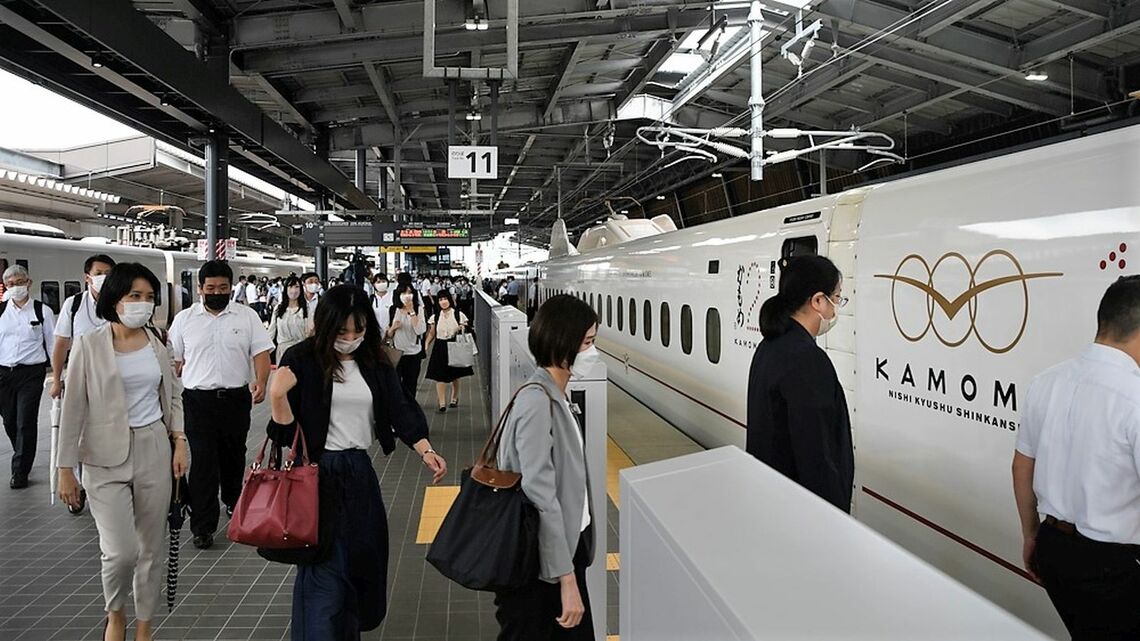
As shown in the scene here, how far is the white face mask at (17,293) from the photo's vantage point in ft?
23.3

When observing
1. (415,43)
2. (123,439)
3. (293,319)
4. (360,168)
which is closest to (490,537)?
(123,439)

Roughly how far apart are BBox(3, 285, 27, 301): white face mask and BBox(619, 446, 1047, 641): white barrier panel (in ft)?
24.4

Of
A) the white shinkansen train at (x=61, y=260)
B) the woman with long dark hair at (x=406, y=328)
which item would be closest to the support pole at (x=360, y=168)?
the white shinkansen train at (x=61, y=260)

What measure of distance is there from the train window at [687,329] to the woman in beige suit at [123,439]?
522 cm

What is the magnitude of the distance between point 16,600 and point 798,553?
5.11 m

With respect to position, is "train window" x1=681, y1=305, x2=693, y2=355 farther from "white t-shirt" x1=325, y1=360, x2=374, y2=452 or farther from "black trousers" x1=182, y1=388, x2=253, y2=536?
"white t-shirt" x1=325, y1=360, x2=374, y2=452

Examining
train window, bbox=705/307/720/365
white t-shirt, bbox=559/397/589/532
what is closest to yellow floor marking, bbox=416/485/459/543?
train window, bbox=705/307/720/365

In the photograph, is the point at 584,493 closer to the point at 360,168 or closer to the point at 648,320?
the point at 648,320

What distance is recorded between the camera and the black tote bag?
248cm

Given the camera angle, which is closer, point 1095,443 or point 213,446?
point 1095,443

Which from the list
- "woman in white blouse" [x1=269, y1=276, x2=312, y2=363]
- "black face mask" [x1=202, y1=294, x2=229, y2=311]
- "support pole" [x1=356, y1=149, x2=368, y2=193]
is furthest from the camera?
"support pole" [x1=356, y1=149, x2=368, y2=193]

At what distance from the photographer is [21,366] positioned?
6.99 m

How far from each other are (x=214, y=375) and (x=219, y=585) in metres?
1.33

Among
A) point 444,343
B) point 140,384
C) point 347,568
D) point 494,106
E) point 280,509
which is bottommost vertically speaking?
point 347,568
